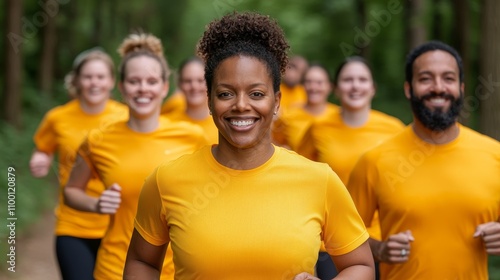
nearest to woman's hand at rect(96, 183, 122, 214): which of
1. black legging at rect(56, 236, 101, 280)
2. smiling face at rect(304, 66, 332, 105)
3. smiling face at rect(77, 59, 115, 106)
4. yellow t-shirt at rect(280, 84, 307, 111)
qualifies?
black legging at rect(56, 236, 101, 280)

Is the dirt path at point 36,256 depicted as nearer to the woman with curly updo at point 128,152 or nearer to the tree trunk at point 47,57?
the woman with curly updo at point 128,152

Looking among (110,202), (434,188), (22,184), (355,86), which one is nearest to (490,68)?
(355,86)

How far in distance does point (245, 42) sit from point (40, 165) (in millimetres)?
4418

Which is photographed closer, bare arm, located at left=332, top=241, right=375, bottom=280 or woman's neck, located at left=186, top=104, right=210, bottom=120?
bare arm, located at left=332, top=241, right=375, bottom=280

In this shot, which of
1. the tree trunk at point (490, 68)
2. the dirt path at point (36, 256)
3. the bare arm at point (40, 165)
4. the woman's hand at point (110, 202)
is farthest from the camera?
the dirt path at point (36, 256)

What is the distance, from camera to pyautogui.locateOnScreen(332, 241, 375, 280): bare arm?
3387mm

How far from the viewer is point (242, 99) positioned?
326 centimetres

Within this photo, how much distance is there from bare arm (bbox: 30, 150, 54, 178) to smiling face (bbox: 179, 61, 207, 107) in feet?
4.77

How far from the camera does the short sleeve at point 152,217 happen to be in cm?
345

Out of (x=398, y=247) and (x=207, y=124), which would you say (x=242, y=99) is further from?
(x=207, y=124)

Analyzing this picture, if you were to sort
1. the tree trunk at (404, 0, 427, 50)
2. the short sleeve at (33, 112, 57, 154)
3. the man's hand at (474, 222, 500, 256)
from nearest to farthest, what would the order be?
the man's hand at (474, 222, 500, 256)
the short sleeve at (33, 112, 57, 154)
the tree trunk at (404, 0, 427, 50)

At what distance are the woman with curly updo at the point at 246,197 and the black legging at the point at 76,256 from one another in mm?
2733

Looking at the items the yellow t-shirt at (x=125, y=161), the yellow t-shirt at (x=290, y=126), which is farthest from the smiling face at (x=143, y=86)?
the yellow t-shirt at (x=290, y=126)

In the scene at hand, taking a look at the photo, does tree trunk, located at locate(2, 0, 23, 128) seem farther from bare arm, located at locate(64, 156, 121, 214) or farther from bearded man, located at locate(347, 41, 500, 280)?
bearded man, located at locate(347, 41, 500, 280)
